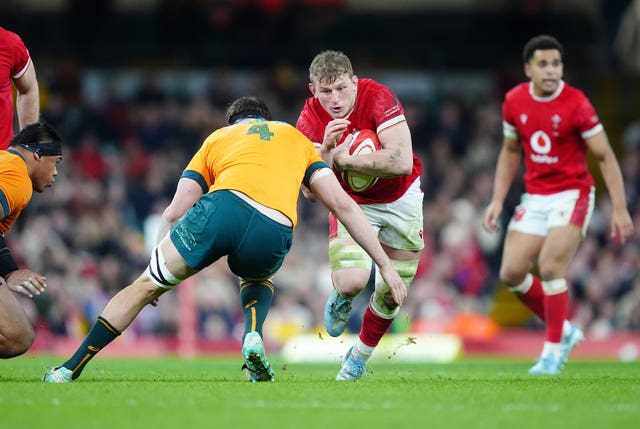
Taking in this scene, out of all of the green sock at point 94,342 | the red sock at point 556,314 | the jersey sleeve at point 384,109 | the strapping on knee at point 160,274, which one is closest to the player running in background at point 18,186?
the green sock at point 94,342

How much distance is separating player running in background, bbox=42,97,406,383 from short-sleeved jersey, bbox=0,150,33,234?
0.94 meters

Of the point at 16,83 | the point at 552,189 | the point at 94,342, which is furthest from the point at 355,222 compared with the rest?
the point at 16,83

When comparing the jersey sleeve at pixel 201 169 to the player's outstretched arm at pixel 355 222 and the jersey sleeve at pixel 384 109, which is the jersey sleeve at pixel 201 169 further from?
the jersey sleeve at pixel 384 109

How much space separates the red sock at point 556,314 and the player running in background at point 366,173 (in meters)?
1.61

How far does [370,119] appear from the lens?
8.68 meters

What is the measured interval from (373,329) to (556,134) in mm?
2691

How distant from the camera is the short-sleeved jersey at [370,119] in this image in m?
8.57

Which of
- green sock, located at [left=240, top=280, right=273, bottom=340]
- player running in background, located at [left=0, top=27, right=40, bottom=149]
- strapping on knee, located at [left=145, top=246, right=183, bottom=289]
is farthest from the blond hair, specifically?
player running in background, located at [left=0, top=27, right=40, bottom=149]

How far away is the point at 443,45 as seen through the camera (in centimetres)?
2392

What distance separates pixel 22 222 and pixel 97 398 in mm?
13196

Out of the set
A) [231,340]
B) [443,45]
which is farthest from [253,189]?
[443,45]

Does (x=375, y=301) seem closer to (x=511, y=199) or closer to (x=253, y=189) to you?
(x=253, y=189)

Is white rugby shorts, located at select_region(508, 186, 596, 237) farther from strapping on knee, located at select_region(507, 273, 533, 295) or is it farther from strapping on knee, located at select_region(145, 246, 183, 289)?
strapping on knee, located at select_region(145, 246, 183, 289)

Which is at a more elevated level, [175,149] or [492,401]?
[492,401]
